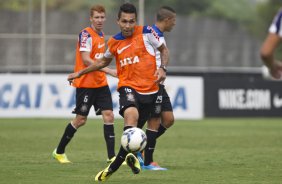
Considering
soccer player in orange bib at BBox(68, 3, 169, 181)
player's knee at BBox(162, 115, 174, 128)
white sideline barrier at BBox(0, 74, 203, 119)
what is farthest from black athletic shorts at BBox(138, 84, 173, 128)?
white sideline barrier at BBox(0, 74, 203, 119)

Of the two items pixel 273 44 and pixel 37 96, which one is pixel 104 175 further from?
pixel 37 96

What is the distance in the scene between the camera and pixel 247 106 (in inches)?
1056

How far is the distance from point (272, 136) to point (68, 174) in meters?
8.74

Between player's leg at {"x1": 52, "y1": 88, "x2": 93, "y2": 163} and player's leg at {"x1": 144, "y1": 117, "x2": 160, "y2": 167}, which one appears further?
player's leg at {"x1": 52, "y1": 88, "x2": 93, "y2": 163}

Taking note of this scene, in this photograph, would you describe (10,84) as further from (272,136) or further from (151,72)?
(151,72)

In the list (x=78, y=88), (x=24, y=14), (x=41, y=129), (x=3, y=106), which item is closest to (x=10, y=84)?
(x=3, y=106)

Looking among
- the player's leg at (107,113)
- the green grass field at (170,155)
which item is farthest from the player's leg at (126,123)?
the player's leg at (107,113)

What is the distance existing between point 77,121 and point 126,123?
272cm

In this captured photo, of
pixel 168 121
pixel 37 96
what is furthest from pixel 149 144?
pixel 37 96

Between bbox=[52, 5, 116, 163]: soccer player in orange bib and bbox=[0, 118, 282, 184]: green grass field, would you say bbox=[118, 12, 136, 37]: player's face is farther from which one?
bbox=[52, 5, 116, 163]: soccer player in orange bib

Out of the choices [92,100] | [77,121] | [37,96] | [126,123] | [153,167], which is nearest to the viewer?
[126,123]

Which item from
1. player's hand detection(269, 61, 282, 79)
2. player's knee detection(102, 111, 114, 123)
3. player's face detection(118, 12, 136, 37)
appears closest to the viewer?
player's hand detection(269, 61, 282, 79)

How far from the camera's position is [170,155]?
14.1m

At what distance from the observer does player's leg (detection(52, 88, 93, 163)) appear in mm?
12898
